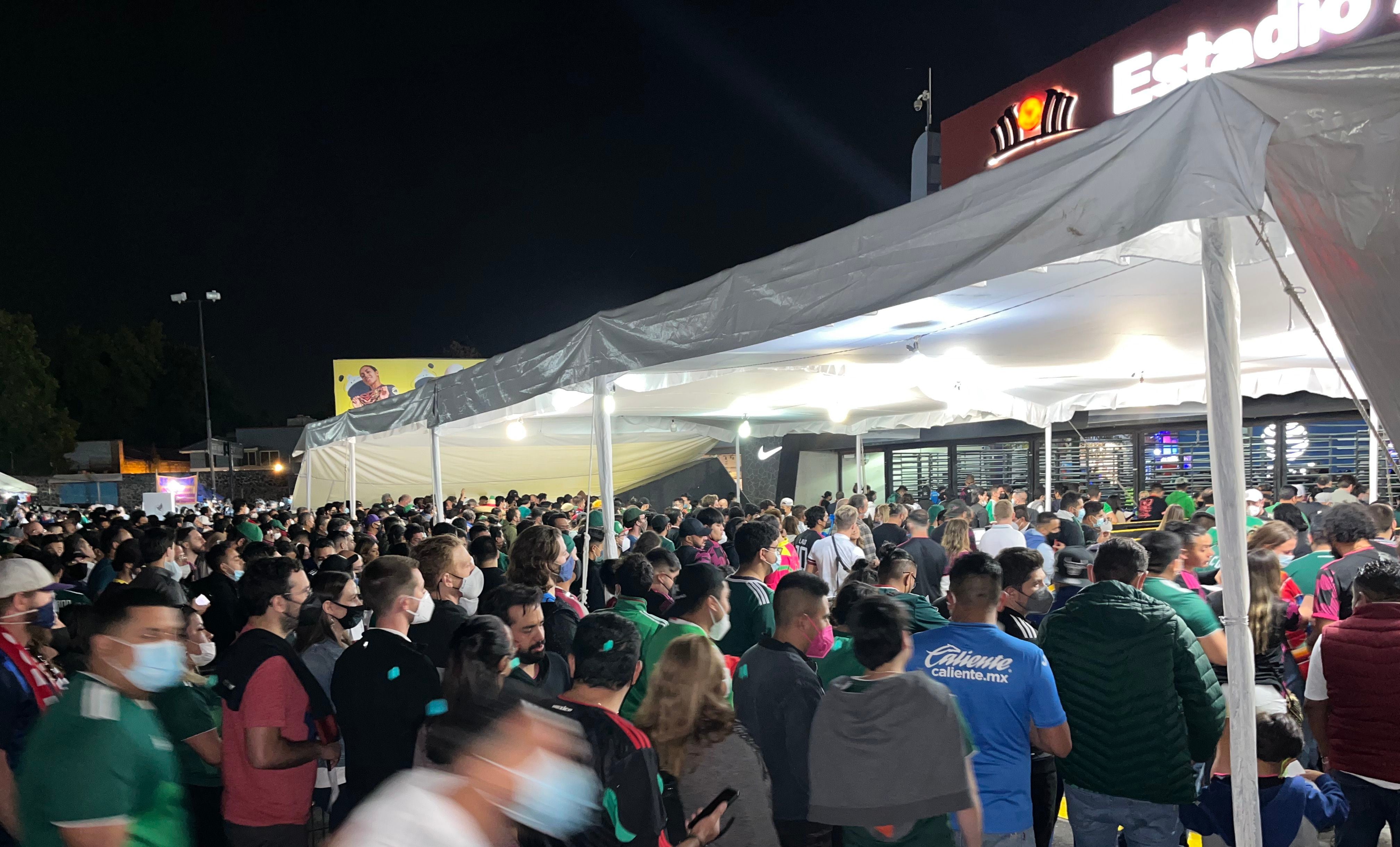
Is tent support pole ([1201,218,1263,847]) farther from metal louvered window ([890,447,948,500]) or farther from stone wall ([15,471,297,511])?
stone wall ([15,471,297,511])

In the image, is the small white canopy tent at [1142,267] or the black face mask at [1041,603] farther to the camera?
the black face mask at [1041,603]

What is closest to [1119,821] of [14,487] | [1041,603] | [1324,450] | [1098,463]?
[1041,603]

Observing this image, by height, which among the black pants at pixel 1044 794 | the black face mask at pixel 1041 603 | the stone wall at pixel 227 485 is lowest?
Answer: the stone wall at pixel 227 485

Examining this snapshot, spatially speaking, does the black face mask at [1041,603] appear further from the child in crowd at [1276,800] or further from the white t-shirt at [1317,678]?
the child in crowd at [1276,800]

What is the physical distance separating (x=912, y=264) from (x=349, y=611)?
119 inches

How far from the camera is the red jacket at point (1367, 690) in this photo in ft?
11.5

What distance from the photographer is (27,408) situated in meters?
47.2

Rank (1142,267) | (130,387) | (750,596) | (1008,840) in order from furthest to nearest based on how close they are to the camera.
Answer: (130,387) < (1142,267) < (750,596) < (1008,840)

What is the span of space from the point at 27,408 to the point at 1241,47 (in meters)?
54.9

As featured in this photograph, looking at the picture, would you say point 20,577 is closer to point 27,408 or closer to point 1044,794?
point 1044,794

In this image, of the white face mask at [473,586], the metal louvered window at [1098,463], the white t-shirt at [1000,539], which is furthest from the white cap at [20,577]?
the metal louvered window at [1098,463]

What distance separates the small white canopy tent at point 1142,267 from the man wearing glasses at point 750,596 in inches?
42.1

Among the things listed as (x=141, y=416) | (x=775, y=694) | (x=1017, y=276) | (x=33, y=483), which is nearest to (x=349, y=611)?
(x=775, y=694)

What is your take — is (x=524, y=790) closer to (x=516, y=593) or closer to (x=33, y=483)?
(x=516, y=593)
